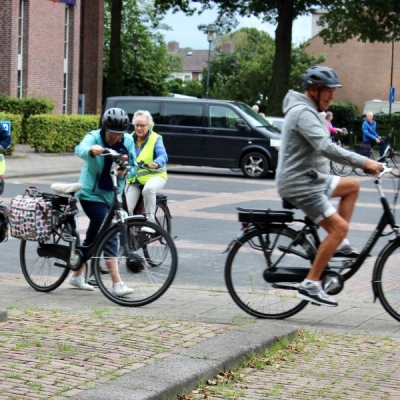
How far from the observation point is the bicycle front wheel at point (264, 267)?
24.4 ft

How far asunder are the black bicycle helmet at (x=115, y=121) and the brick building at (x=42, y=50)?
30855 millimetres

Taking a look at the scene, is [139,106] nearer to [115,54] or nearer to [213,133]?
[213,133]

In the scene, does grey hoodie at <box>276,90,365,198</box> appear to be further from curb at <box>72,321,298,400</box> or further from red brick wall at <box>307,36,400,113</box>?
red brick wall at <box>307,36,400,113</box>

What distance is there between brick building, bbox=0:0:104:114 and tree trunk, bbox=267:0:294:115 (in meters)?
9.04

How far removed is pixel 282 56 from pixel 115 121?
33435 millimetres

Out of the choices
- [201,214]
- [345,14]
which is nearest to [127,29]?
[345,14]

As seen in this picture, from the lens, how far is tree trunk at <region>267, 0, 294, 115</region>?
40875 millimetres

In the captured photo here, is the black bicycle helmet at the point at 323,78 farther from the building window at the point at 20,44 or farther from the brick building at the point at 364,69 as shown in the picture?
the brick building at the point at 364,69

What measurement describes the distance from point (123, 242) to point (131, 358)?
7.87 feet

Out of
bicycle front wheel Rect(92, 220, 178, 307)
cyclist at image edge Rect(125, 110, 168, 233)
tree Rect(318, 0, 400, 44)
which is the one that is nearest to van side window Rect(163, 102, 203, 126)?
cyclist at image edge Rect(125, 110, 168, 233)

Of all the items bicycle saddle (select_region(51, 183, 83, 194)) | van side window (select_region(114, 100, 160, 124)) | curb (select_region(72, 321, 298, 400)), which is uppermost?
van side window (select_region(114, 100, 160, 124))

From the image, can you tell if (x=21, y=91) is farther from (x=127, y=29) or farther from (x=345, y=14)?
(x=127, y=29)

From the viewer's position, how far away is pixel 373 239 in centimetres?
738

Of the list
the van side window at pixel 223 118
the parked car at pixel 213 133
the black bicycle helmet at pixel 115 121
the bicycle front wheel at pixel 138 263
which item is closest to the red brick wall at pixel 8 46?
the parked car at pixel 213 133
